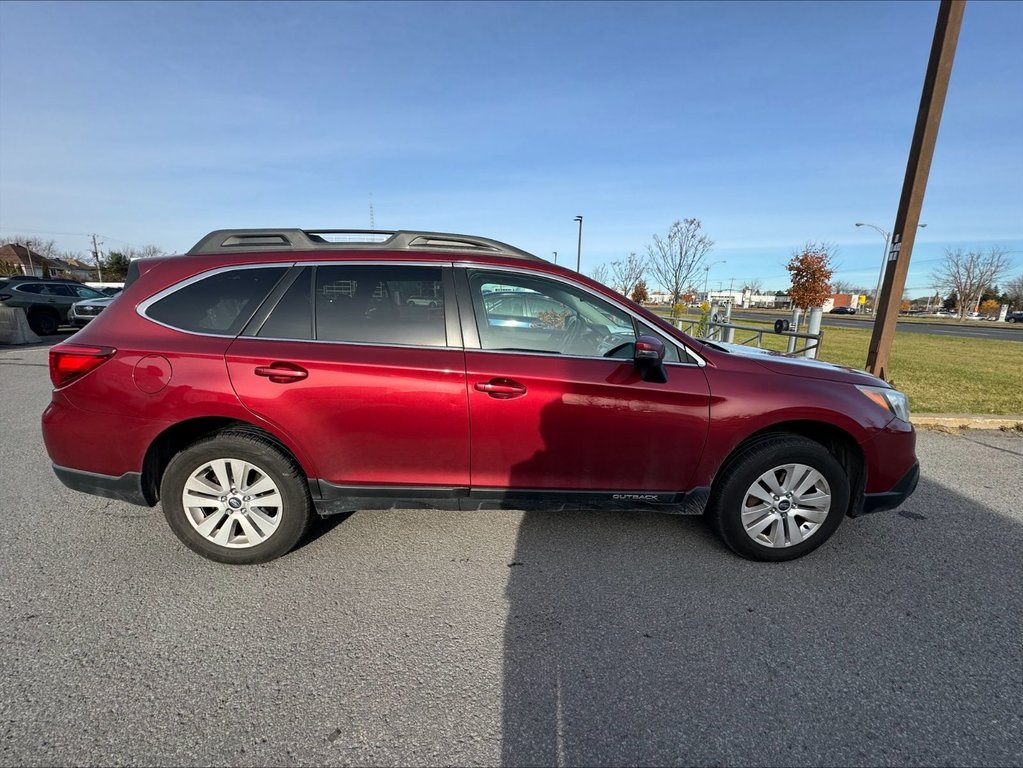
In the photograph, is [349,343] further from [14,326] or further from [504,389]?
[14,326]

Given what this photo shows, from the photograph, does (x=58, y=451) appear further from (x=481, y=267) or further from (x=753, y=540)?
(x=753, y=540)

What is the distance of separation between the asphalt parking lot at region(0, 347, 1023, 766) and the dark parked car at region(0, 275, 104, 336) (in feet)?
46.7

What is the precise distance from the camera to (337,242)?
2939 millimetres

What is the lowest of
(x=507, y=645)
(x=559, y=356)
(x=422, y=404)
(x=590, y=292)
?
(x=507, y=645)

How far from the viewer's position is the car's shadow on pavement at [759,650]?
1781 millimetres

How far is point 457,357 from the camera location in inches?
103

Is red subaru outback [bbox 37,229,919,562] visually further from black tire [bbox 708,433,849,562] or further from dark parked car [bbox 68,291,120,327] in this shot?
dark parked car [bbox 68,291,120,327]

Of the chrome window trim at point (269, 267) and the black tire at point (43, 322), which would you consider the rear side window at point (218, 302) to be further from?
the black tire at point (43, 322)

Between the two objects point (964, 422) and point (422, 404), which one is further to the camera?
point (964, 422)

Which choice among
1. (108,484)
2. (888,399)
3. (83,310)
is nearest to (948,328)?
(888,399)

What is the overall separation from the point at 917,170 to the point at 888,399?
451 cm

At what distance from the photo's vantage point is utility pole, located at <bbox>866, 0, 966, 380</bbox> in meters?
5.33

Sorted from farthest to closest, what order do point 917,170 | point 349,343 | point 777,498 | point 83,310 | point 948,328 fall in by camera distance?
point 948,328
point 83,310
point 917,170
point 777,498
point 349,343

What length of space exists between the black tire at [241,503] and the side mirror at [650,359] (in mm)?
1991
